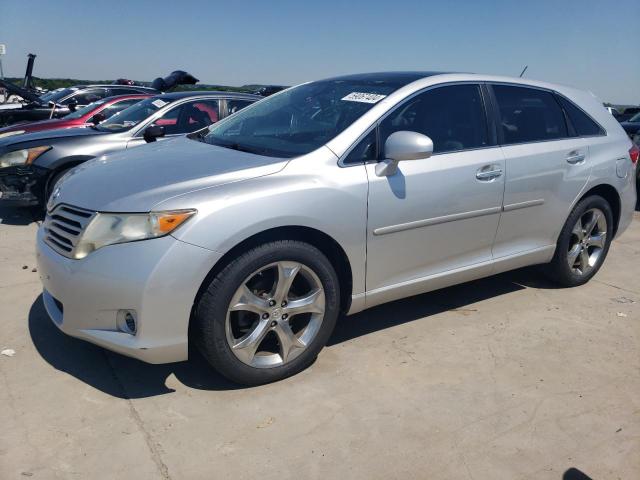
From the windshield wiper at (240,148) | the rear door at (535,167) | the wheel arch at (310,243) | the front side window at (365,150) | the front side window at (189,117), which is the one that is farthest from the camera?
the front side window at (189,117)

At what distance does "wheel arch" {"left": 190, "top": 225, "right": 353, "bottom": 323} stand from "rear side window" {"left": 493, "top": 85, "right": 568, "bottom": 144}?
5.03ft

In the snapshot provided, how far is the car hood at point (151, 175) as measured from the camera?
8.79 feet

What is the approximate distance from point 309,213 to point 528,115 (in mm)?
2083

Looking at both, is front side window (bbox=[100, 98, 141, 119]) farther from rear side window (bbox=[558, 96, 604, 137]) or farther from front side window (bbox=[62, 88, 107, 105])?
rear side window (bbox=[558, 96, 604, 137])

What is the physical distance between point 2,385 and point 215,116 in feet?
15.1

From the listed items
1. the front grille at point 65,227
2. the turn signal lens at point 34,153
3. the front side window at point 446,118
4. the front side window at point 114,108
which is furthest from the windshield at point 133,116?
the front side window at point 446,118

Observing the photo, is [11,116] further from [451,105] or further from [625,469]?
[625,469]

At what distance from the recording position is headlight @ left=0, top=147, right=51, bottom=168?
5914 millimetres

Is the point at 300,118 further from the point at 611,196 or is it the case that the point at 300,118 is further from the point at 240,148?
the point at 611,196

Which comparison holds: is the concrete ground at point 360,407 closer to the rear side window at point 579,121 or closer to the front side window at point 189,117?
the rear side window at point 579,121

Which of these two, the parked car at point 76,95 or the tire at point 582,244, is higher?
the parked car at point 76,95

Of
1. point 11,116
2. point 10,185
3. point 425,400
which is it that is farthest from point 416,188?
point 11,116

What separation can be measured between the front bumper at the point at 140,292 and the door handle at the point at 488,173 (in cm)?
183

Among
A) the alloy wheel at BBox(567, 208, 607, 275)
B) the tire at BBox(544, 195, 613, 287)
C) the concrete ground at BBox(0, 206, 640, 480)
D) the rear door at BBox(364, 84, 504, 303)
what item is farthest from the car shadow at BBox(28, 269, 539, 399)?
the alloy wheel at BBox(567, 208, 607, 275)
